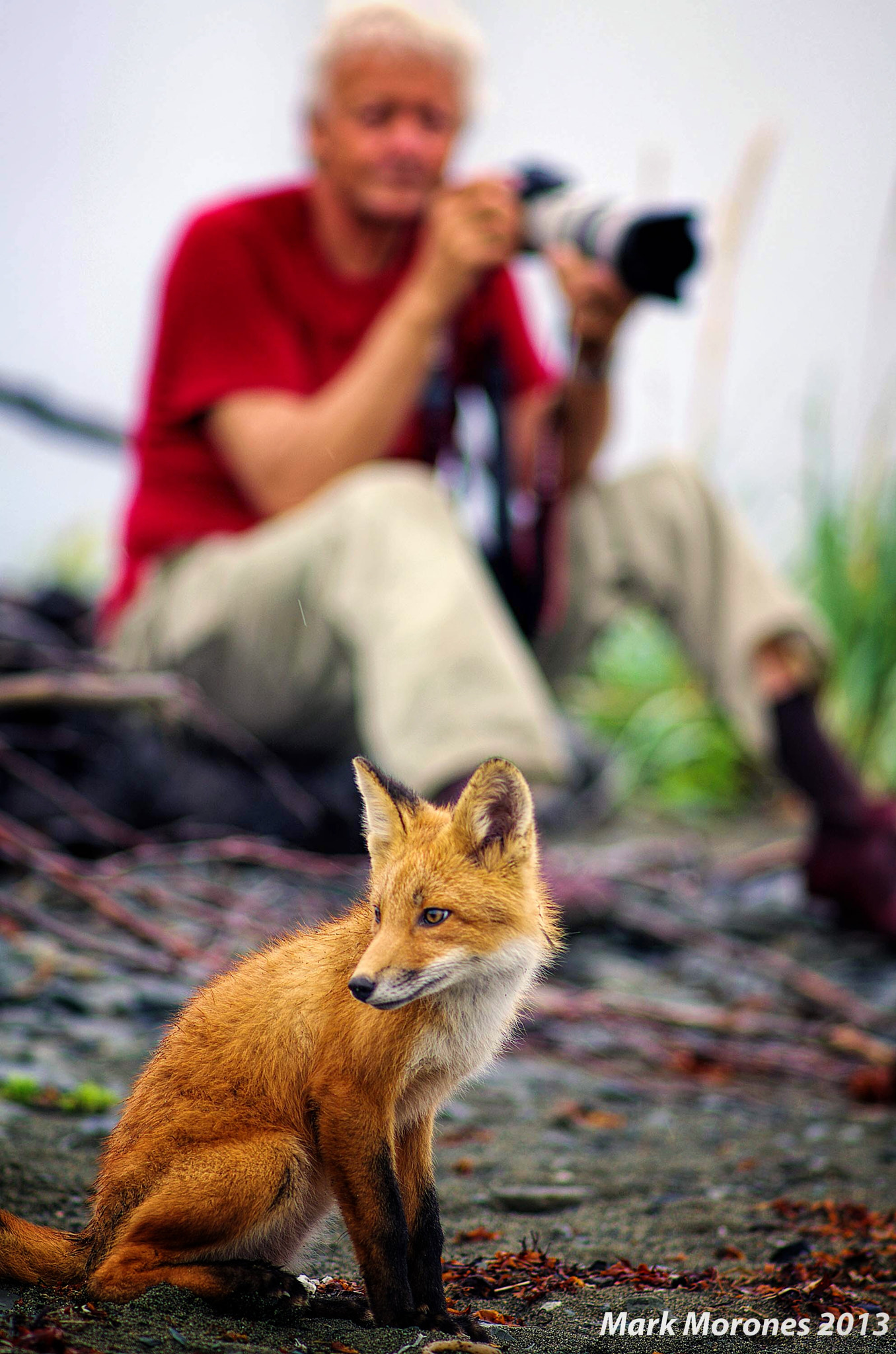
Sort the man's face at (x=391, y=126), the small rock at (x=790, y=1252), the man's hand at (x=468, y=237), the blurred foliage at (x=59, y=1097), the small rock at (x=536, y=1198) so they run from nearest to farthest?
1. the small rock at (x=790, y=1252)
2. the small rock at (x=536, y=1198)
3. the blurred foliage at (x=59, y=1097)
4. the man's hand at (x=468, y=237)
5. the man's face at (x=391, y=126)

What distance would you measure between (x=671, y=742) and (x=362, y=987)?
4367 mm

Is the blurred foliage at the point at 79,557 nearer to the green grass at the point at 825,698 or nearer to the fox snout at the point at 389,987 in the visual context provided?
the green grass at the point at 825,698

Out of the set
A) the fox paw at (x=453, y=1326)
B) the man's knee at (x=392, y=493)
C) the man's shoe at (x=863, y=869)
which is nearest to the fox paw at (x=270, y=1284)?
the fox paw at (x=453, y=1326)

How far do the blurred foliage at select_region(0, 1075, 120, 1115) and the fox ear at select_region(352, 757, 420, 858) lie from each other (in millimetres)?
1049

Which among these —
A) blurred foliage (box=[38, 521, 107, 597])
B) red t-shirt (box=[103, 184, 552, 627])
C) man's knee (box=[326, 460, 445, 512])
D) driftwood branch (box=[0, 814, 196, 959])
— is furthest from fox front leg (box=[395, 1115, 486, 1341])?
blurred foliage (box=[38, 521, 107, 597])

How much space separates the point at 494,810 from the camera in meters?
0.87

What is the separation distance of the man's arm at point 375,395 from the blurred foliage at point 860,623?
8.62 ft

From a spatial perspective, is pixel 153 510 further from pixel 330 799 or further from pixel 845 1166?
pixel 845 1166

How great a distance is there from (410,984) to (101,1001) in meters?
1.57

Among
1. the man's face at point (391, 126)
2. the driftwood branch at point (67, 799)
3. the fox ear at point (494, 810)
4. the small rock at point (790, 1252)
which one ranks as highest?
the man's face at point (391, 126)

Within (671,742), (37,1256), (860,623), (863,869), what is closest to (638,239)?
(37,1256)

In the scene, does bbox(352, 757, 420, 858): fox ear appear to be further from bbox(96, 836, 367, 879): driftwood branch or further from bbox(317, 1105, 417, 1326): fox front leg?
bbox(96, 836, 367, 879): driftwood branch

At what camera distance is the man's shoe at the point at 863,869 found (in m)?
3.09

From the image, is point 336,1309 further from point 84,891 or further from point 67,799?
point 67,799
